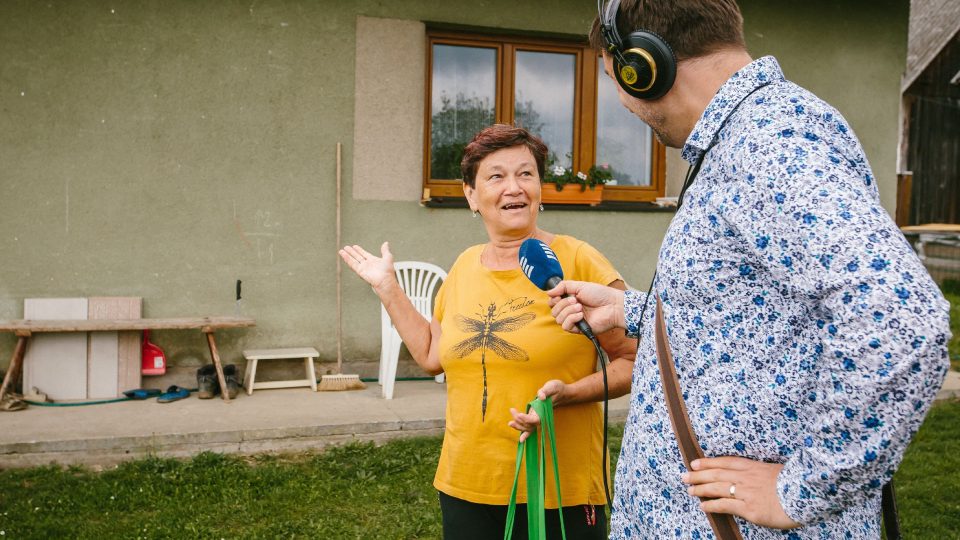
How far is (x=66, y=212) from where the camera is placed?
21.8 feet

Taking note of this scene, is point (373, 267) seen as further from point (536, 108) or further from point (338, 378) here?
point (536, 108)

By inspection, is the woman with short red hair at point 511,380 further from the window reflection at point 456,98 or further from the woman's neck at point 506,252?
the window reflection at point 456,98

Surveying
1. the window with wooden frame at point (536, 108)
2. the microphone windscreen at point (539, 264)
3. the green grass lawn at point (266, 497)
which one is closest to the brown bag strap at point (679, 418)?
the microphone windscreen at point (539, 264)

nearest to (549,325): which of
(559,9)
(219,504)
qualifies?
(219,504)

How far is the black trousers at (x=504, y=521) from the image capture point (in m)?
2.62

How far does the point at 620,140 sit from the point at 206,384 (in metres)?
4.54

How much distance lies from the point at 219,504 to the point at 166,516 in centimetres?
30

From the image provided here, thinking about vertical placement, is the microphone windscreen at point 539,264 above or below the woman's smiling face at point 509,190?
below

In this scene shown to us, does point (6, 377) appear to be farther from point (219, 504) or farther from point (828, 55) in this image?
point (828, 55)

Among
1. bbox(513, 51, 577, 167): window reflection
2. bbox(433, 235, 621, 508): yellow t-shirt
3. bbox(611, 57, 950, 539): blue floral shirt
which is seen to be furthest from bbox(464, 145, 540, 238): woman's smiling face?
bbox(513, 51, 577, 167): window reflection

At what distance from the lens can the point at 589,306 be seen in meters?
2.21

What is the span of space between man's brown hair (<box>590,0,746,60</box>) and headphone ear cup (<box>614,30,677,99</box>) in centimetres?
2

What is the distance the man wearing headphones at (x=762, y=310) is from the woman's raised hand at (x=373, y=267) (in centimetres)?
126

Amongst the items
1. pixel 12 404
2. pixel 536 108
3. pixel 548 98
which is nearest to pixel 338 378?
pixel 12 404
